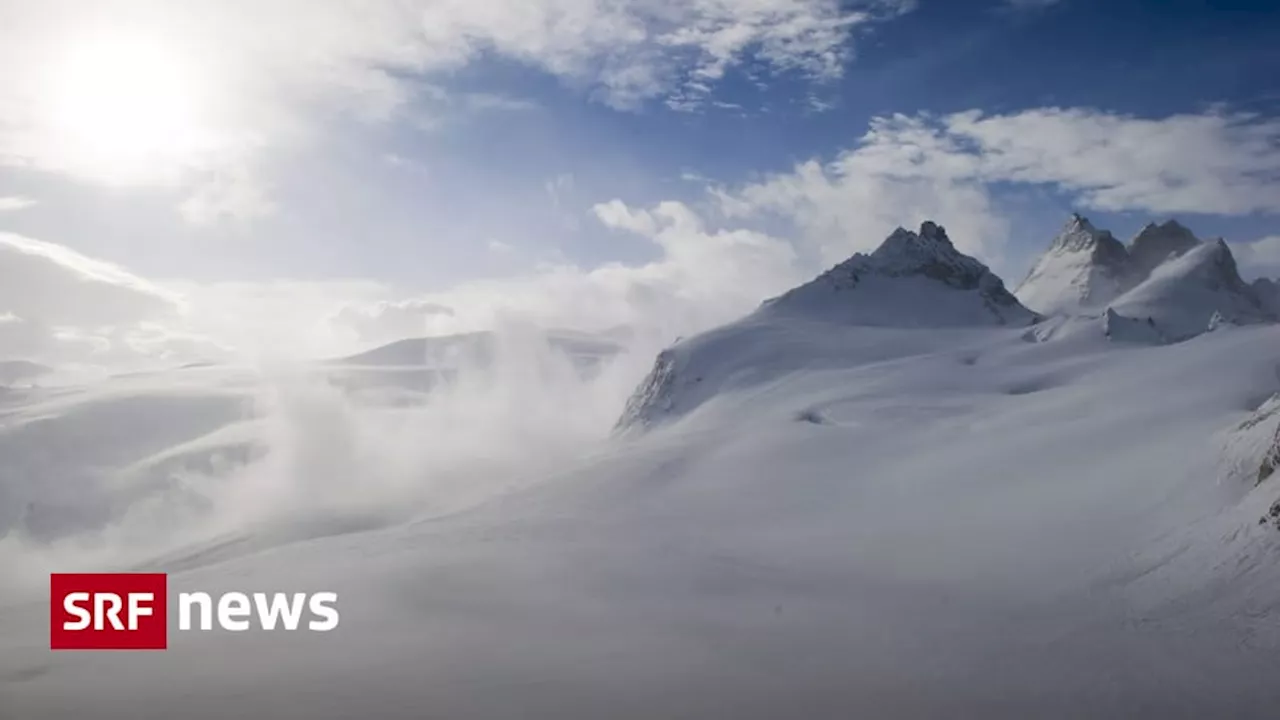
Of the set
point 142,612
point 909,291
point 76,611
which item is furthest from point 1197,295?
point 76,611

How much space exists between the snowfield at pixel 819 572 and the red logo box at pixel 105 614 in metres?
0.78

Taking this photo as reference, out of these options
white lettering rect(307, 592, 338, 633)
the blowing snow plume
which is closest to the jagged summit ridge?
the blowing snow plume

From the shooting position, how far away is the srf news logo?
21.7 meters

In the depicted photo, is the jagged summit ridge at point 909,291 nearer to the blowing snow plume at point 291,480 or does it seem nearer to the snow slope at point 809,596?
the blowing snow plume at point 291,480

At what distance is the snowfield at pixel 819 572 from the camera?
1689 cm

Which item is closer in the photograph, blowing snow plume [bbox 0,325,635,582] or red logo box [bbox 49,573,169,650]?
red logo box [bbox 49,573,169,650]

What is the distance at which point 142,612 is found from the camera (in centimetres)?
2409

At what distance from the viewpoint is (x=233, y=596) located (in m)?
26.7

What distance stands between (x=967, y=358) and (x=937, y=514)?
4892 cm

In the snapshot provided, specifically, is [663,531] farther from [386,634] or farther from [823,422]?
[823,422]

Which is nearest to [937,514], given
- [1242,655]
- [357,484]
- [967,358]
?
[1242,655]

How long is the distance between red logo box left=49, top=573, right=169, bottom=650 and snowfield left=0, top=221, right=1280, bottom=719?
775 mm

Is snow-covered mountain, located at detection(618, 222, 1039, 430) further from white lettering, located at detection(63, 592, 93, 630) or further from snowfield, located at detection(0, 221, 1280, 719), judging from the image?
white lettering, located at detection(63, 592, 93, 630)

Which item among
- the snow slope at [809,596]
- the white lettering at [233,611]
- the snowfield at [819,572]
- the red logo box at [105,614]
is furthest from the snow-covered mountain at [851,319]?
the red logo box at [105,614]
